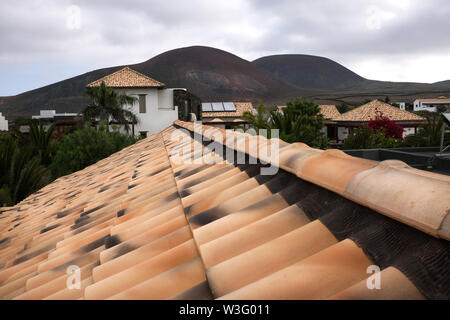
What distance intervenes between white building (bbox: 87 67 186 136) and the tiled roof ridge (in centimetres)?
3404

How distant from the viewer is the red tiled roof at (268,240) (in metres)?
1.07

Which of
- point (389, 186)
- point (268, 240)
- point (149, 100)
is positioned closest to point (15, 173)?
point (268, 240)

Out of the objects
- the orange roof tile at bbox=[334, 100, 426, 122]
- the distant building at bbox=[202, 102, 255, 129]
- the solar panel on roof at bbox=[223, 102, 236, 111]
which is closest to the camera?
the orange roof tile at bbox=[334, 100, 426, 122]

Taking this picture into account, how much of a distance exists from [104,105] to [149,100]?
589cm

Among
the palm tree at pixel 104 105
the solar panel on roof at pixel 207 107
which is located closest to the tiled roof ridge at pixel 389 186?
the palm tree at pixel 104 105

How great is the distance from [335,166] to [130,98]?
107 feet

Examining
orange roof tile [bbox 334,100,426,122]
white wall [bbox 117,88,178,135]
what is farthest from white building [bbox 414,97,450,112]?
white wall [bbox 117,88,178,135]

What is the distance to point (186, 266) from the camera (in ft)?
5.09

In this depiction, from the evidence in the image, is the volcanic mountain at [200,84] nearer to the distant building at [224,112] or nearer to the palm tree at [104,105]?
the distant building at [224,112]

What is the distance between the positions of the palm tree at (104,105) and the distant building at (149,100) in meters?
3.21

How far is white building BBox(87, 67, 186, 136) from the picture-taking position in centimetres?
3516

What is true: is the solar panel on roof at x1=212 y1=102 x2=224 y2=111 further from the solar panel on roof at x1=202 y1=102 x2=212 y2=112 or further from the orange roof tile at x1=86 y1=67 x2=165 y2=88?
the orange roof tile at x1=86 y1=67 x2=165 y2=88
